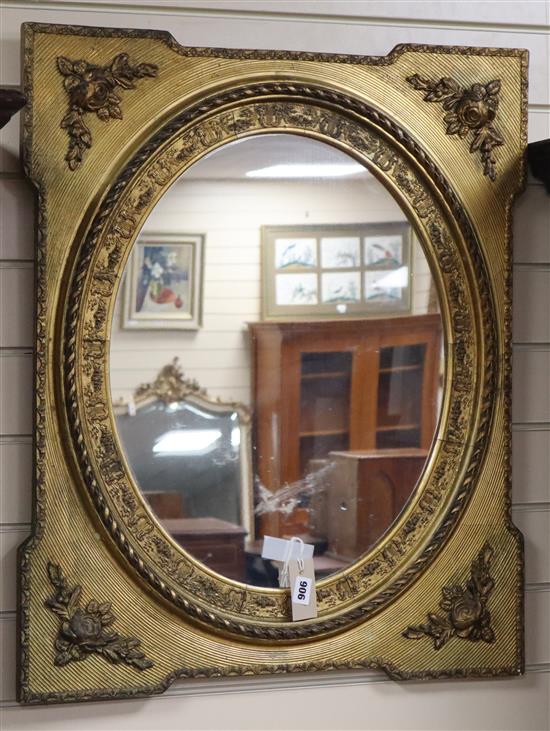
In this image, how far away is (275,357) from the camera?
1619mm

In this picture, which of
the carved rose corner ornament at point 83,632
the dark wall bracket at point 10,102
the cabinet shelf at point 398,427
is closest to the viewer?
the dark wall bracket at point 10,102

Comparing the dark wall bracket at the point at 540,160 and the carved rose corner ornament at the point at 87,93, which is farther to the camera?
the dark wall bracket at the point at 540,160

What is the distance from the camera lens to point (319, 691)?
165 cm

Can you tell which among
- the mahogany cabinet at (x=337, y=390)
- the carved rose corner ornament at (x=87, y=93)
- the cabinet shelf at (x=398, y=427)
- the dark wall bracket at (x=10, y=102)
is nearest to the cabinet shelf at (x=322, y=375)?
the mahogany cabinet at (x=337, y=390)

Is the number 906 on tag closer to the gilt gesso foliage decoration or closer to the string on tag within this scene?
the string on tag

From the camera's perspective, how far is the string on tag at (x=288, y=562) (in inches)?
63.4

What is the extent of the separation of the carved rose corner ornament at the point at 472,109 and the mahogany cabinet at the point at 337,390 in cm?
30

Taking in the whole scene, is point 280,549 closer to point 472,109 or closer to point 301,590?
point 301,590

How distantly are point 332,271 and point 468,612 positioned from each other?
61 centimetres

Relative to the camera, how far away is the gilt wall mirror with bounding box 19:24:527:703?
1551 mm

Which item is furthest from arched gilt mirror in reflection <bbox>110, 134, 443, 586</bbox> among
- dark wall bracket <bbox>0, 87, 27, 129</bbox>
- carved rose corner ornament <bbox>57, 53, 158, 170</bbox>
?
dark wall bracket <bbox>0, 87, 27, 129</bbox>

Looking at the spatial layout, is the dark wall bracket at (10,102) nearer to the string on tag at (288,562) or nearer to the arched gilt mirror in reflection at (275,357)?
the arched gilt mirror in reflection at (275,357)

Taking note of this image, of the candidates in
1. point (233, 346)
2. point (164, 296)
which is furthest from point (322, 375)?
point (164, 296)

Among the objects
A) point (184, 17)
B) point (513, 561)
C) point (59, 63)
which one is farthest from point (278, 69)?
point (513, 561)
